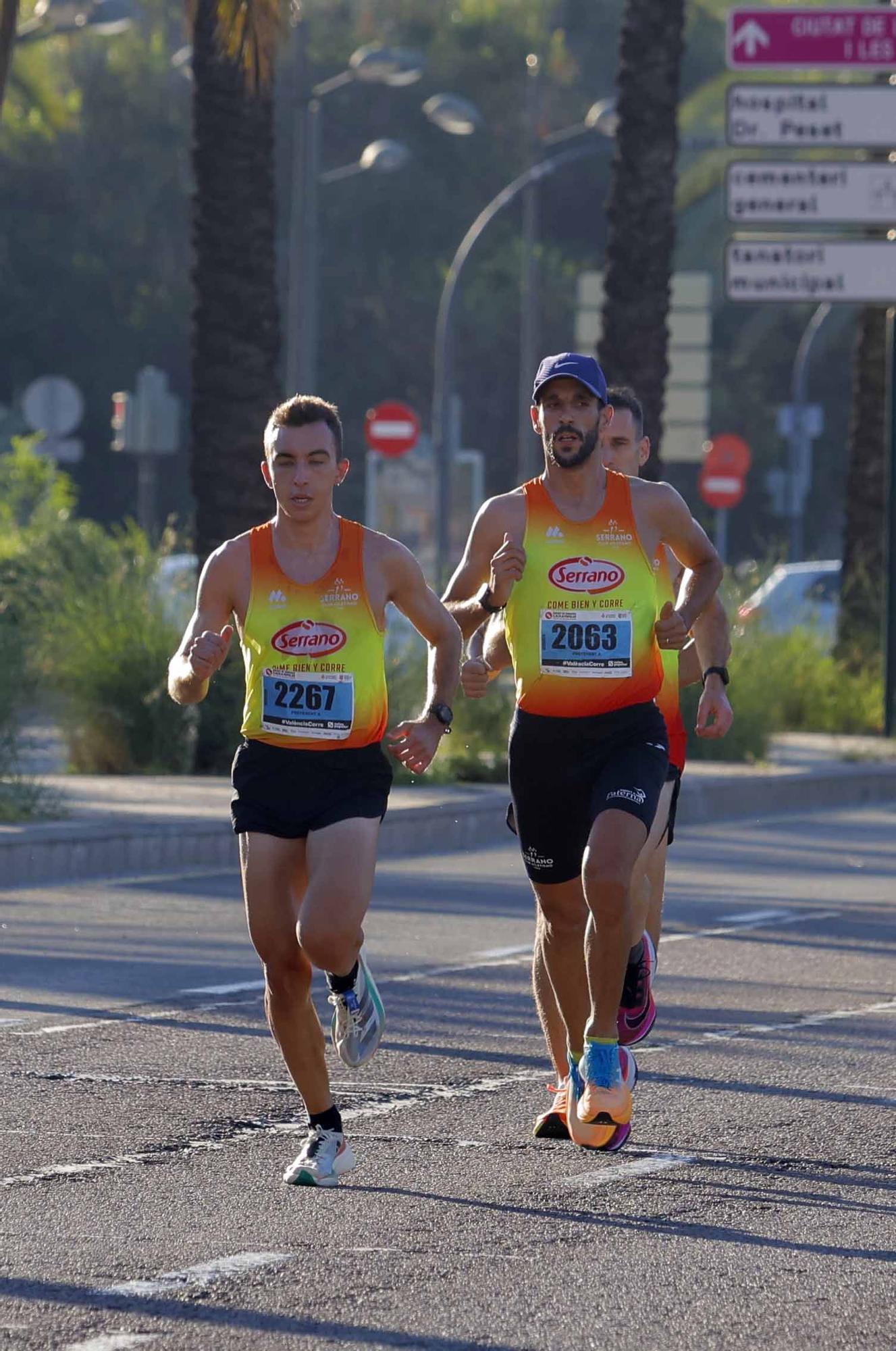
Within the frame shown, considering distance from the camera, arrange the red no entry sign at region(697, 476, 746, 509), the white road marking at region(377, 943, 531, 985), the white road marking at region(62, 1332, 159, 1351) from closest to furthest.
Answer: the white road marking at region(62, 1332, 159, 1351)
the white road marking at region(377, 943, 531, 985)
the red no entry sign at region(697, 476, 746, 509)

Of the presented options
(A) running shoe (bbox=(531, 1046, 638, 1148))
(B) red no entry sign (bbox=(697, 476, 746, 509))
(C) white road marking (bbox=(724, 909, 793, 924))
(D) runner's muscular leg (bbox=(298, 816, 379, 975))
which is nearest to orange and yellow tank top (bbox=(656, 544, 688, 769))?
(A) running shoe (bbox=(531, 1046, 638, 1148))

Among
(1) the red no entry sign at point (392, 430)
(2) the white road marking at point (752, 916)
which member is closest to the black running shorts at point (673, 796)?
(2) the white road marking at point (752, 916)

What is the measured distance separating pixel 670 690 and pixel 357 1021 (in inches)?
72.8

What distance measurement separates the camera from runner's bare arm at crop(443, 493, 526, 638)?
281 inches

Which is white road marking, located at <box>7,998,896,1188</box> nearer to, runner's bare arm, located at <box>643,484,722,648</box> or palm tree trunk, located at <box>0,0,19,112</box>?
runner's bare arm, located at <box>643,484,722,648</box>

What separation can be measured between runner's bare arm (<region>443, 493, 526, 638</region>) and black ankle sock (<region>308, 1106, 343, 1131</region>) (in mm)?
1331

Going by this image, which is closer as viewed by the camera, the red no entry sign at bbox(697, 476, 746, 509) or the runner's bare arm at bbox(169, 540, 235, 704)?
the runner's bare arm at bbox(169, 540, 235, 704)

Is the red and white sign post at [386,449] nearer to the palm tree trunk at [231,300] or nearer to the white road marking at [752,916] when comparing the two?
the palm tree trunk at [231,300]

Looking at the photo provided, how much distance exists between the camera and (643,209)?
829 inches

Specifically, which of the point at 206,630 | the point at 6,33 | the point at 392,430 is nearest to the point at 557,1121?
the point at 206,630

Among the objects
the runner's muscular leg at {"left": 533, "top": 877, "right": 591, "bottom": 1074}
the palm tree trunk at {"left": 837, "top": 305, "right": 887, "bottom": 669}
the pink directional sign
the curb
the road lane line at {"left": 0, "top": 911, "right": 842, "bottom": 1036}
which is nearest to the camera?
the runner's muscular leg at {"left": 533, "top": 877, "right": 591, "bottom": 1074}

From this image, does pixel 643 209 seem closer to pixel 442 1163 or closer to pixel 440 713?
pixel 440 713

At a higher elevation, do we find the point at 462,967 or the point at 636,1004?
the point at 636,1004

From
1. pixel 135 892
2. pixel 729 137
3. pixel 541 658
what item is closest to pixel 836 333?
pixel 729 137
